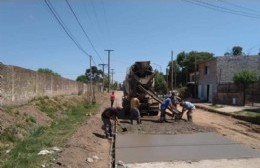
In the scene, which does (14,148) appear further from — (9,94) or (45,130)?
(9,94)

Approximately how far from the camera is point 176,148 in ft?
41.6

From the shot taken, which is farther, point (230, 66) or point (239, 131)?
point (230, 66)

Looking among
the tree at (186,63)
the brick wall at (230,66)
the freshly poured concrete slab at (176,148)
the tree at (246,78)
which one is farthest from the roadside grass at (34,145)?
the tree at (186,63)

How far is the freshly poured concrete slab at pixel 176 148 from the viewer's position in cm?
1127

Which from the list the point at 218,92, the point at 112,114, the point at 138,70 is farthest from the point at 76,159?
the point at 218,92

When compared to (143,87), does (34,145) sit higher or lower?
lower

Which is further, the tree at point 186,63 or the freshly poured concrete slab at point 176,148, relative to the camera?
the tree at point 186,63

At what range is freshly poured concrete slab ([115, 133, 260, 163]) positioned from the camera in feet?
37.0

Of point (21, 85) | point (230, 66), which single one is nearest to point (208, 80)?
point (230, 66)

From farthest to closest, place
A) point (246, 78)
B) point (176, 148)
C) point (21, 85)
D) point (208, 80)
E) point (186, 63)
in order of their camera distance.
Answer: point (186, 63) < point (208, 80) < point (246, 78) < point (21, 85) < point (176, 148)

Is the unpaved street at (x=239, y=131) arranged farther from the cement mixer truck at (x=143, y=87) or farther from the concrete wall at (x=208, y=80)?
the concrete wall at (x=208, y=80)

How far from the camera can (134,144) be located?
1355cm

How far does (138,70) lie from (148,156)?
43.1 feet

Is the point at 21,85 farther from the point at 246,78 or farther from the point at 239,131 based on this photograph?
the point at 246,78
